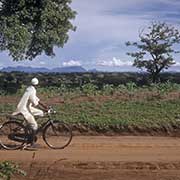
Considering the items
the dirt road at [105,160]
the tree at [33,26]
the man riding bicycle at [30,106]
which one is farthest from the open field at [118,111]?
the tree at [33,26]

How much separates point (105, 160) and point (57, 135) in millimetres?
1738

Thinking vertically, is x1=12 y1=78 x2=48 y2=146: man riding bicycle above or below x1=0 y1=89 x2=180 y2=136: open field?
above

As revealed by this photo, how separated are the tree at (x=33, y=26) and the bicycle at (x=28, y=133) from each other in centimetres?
1120

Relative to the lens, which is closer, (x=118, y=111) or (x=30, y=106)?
(x=30, y=106)

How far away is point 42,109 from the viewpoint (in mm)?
13852

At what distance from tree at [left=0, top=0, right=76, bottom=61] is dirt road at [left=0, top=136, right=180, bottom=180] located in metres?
10.3

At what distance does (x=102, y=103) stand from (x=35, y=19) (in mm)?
8962

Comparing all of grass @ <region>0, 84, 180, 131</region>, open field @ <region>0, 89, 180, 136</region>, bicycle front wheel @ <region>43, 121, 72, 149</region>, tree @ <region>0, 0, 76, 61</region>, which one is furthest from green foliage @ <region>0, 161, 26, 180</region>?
tree @ <region>0, 0, 76, 61</region>

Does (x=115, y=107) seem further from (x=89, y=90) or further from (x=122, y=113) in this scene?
(x=89, y=90)

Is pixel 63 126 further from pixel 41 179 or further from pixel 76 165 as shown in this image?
pixel 41 179

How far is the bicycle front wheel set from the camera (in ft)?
46.0

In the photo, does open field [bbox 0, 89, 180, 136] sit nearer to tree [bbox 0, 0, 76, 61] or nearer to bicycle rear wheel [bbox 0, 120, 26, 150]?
bicycle rear wheel [bbox 0, 120, 26, 150]

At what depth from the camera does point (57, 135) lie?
46.0 feet

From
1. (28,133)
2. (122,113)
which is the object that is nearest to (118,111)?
(122,113)
